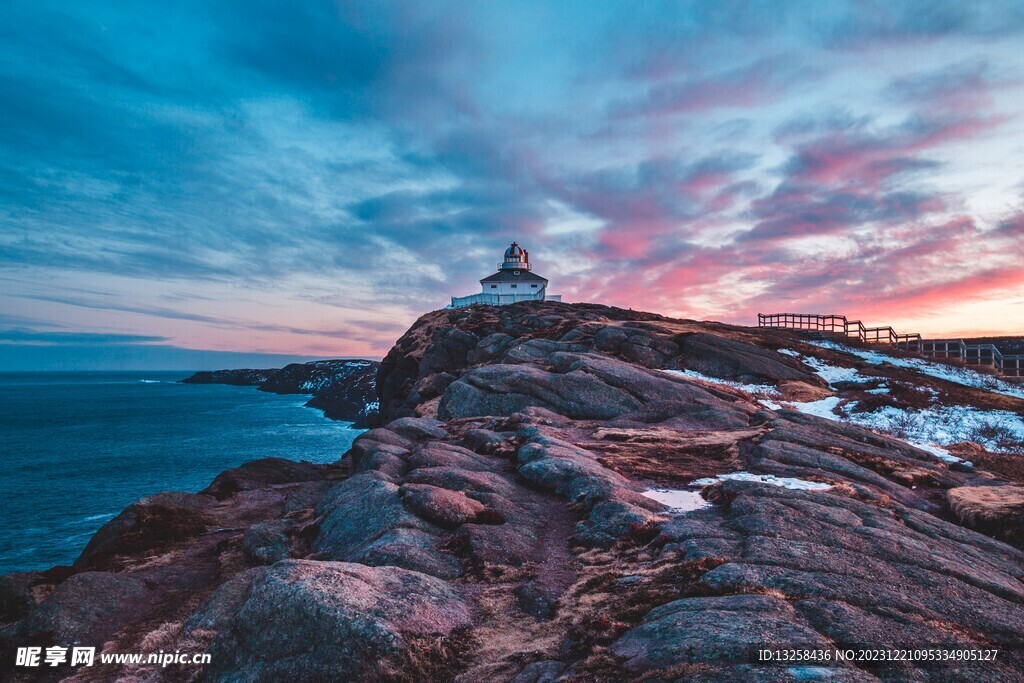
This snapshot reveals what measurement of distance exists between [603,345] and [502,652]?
35625mm

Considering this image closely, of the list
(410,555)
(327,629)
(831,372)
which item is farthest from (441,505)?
(831,372)

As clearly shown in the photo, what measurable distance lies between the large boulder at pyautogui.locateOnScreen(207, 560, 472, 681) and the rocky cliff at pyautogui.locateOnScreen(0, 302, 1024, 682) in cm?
3

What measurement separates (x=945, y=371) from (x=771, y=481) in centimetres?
4660

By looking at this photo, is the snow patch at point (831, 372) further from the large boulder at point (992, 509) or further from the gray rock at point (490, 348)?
the large boulder at point (992, 509)

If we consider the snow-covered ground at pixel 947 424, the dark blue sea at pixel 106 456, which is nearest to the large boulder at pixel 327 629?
the snow-covered ground at pixel 947 424

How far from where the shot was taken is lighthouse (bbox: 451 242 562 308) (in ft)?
316

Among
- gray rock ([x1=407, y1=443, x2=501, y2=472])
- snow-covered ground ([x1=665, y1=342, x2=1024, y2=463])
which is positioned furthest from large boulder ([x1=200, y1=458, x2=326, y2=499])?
snow-covered ground ([x1=665, y1=342, x2=1024, y2=463])

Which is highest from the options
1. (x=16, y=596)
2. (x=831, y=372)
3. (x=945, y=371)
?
(x=945, y=371)

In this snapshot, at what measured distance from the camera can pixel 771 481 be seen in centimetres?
1517

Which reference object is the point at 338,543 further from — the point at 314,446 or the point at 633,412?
the point at 314,446

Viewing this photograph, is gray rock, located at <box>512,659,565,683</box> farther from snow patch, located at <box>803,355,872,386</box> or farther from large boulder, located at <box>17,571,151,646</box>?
snow patch, located at <box>803,355,872,386</box>

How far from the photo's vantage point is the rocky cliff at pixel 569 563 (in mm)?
7301

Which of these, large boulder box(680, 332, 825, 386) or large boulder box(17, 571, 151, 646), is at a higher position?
large boulder box(680, 332, 825, 386)

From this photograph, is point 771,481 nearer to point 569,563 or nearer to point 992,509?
point 992,509
